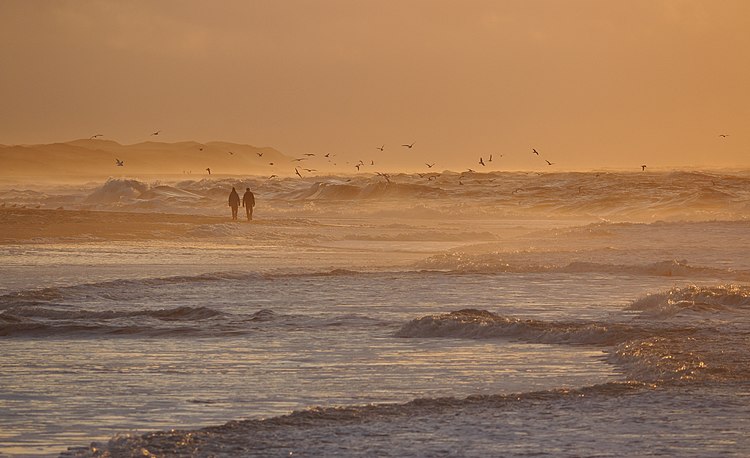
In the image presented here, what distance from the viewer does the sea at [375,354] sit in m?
6.79

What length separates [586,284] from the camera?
16531 millimetres

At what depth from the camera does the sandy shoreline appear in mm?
27984

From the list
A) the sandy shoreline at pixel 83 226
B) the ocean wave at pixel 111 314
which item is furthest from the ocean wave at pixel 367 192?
the ocean wave at pixel 111 314

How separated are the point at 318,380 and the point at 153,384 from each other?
49.5 inches

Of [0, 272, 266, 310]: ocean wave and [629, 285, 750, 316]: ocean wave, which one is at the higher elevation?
[629, 285, 750, 316]: ocean wave

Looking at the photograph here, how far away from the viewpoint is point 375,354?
991 cm

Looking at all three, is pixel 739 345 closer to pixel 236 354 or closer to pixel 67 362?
pixel 236 354

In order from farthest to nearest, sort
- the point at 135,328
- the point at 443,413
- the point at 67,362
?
the point at 135,328, the point at 67,362, the point at 443,413

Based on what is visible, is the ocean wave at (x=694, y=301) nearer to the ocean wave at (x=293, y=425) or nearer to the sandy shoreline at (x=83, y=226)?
the ocean wave at (x=293, y=425)

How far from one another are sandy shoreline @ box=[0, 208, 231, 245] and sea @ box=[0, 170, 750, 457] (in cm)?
486

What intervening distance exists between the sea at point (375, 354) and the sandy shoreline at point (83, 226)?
486 centimetres

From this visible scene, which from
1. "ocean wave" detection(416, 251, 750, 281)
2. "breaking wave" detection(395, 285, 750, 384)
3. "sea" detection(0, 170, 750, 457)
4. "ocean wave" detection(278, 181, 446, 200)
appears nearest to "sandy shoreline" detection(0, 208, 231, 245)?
"sea" detection(0, 170, 750, 457)

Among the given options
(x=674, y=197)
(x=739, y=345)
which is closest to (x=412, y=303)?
(x=739, y=345)

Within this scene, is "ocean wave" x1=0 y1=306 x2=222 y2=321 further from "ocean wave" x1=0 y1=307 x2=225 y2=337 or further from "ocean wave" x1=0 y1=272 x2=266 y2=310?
"ocean wave" x1=0 y1=272 x2=266 y2=310
